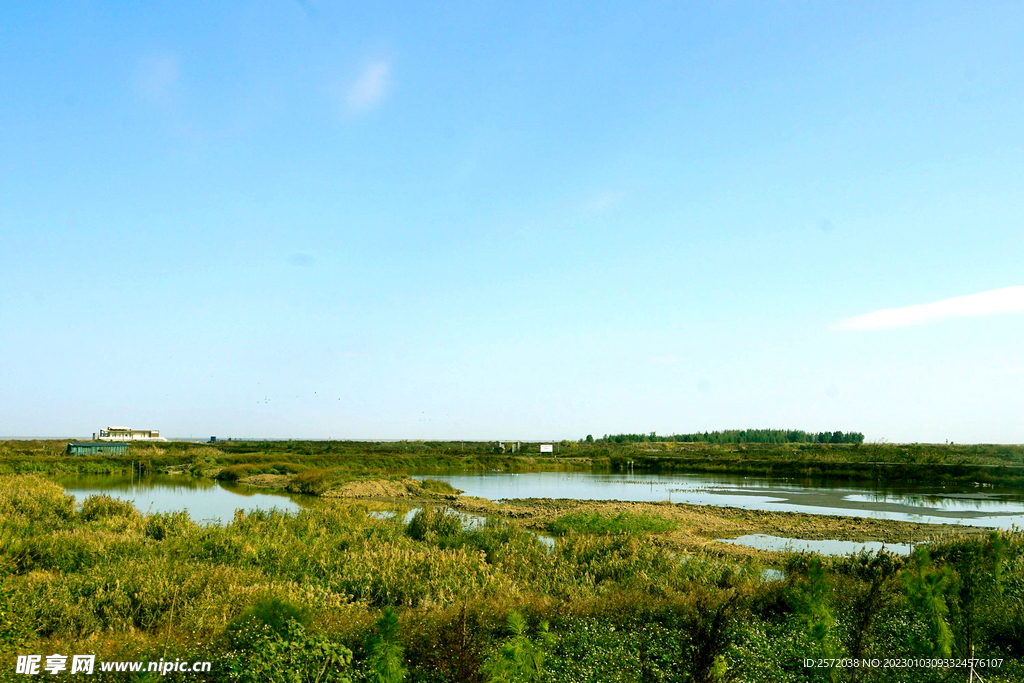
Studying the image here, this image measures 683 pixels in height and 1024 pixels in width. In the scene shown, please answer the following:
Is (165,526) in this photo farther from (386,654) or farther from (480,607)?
(386,654)

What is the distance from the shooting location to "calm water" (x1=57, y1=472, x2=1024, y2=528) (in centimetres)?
2802

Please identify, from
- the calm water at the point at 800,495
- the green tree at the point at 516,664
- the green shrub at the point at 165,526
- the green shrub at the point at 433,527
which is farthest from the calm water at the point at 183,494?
the green tree at the point at 516,664

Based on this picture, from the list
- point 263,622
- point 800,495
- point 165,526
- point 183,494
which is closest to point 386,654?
point 263,622

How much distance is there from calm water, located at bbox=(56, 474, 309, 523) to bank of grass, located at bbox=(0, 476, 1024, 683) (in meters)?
12.0

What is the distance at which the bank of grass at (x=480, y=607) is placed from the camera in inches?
239

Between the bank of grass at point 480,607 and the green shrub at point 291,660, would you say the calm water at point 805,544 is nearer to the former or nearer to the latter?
the bank of grass at point 480,607

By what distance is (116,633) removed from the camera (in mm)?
7578

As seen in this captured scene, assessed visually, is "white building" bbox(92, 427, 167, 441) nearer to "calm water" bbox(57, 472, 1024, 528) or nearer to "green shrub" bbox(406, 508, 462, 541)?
"calm water" bbox(57, 472, 1024, 528)

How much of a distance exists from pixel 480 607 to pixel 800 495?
33980 mm

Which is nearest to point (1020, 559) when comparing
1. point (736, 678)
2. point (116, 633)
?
point (736, 678)

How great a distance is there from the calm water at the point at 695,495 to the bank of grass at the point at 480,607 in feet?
42.1

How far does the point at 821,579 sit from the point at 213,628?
22.5ft

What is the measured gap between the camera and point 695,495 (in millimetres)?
37000

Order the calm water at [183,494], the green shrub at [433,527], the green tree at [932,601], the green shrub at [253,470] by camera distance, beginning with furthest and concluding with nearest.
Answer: the green shrub at [253,470], the calm water at [183,494], the green shrub at [433,527], the green tree at [932,601]
